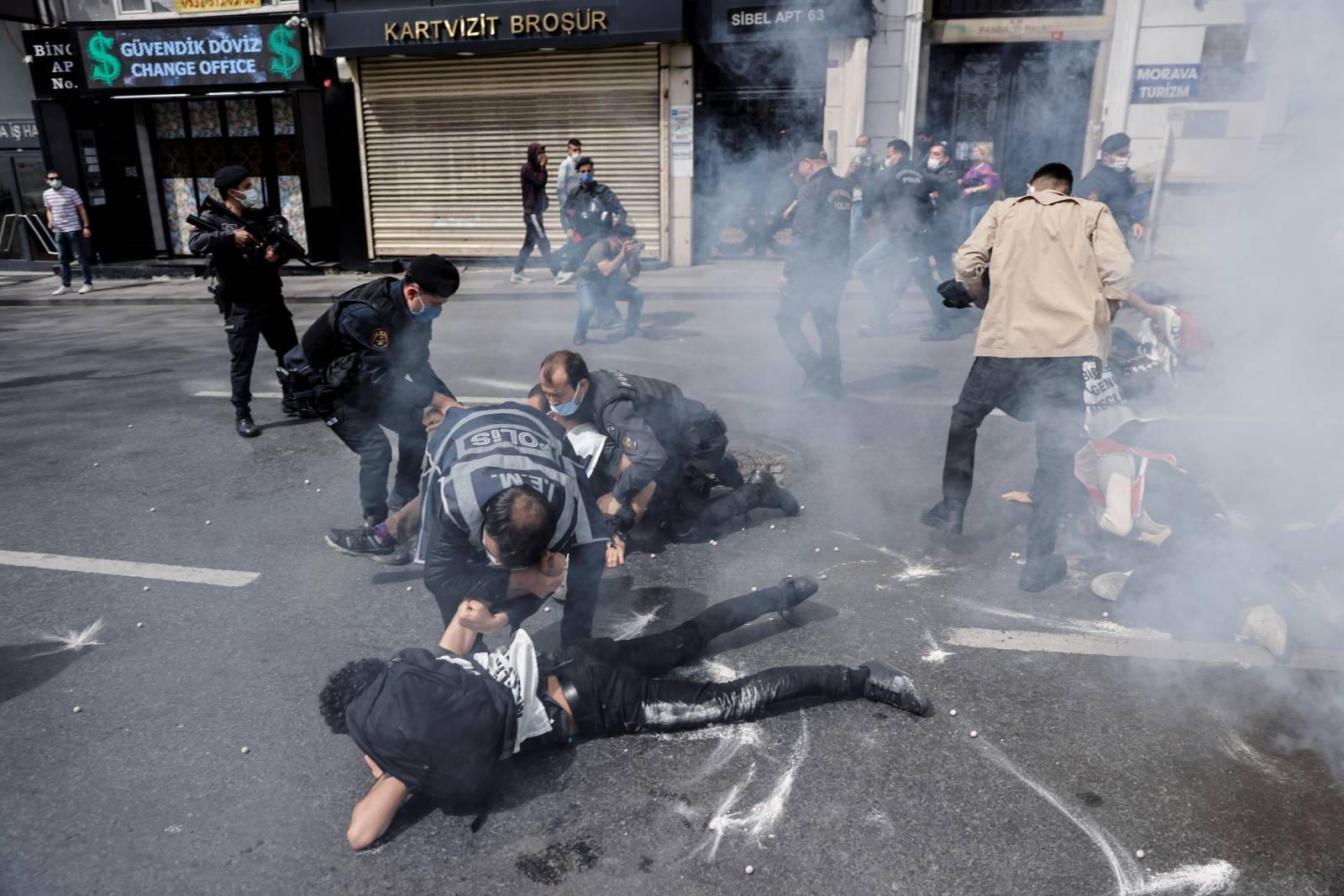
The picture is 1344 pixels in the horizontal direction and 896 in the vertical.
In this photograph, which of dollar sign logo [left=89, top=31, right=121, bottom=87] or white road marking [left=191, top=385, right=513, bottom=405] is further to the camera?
dollar sign logo [left=89, top=31, right=121, bottom=87]

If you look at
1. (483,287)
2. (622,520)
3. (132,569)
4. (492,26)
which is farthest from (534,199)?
(622,520)

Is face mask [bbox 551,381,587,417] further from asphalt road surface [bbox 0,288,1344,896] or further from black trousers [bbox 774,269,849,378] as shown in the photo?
black trousers [bbox 774,269,849,378]

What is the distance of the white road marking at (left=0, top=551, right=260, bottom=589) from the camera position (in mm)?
4012

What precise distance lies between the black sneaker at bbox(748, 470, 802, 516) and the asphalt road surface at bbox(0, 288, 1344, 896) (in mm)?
63

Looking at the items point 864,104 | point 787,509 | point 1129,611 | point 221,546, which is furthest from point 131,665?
point 864,104

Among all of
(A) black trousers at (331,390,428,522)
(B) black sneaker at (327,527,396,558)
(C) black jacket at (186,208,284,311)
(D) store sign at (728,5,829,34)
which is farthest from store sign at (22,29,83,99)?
(B) black sneaker at (327,527,396,558)

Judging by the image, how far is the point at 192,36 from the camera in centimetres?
1281

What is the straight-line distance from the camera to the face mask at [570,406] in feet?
13.1

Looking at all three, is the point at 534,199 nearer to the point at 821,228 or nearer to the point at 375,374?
the point at 821,228

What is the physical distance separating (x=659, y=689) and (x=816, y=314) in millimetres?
4018

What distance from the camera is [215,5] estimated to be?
1309cm

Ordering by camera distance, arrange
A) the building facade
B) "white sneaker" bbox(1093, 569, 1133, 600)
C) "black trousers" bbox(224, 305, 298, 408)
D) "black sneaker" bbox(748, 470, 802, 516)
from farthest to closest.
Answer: the building facade, "black trousers" bbox(224, 305, 298, 408), "black sneaker" bbox(748, 470, 802, 516), "white sneaker" bbox(1093, 569, 1133, 600)

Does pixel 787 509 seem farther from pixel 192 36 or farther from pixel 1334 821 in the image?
pixel 192 36

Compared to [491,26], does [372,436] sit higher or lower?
lower
